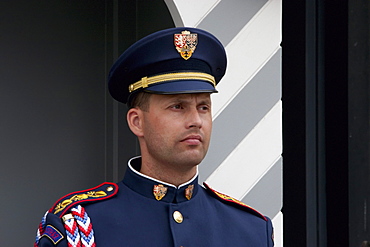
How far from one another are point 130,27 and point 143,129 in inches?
88.1

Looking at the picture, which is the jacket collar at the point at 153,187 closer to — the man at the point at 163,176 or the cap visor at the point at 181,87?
the man at the point at 163,176

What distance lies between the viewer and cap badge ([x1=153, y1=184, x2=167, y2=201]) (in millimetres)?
1998

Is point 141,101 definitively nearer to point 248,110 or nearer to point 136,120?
point 136,120

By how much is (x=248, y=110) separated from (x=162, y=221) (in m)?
1.07

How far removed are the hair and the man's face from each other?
2 centimetres

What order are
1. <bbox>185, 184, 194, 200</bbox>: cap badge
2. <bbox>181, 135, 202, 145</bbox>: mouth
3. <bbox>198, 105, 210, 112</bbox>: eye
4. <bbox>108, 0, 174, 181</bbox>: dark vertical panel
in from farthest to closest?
<bbox>108, 0, 174, 181</bbox>: dark vertical panel → <bbox>185, 184, 194, 200</bbox>: cap badge → <bbox>198, 105, 210, 112</bbox>: eye → <bbox>181, 135, 202, 145</bbox>: mouth

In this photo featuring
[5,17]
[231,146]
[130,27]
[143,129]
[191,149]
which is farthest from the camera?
[130,27]

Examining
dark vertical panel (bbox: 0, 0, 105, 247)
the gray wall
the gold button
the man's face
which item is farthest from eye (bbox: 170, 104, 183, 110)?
dark vertical panel (bbox: 0, 0, 105, 247)

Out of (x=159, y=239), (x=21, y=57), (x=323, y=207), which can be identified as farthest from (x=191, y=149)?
(x=21, y=57)
